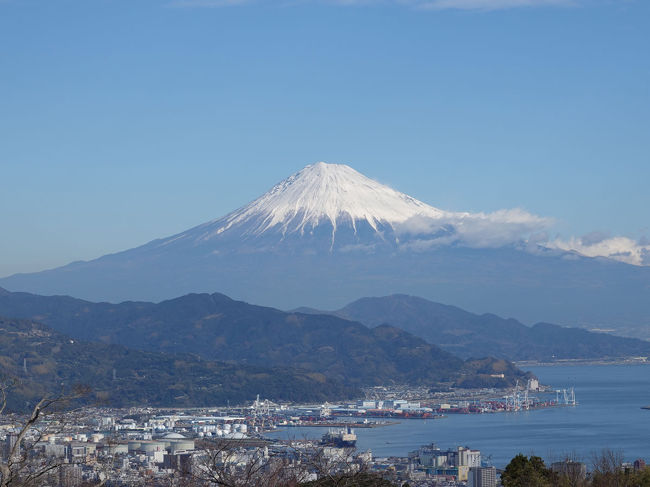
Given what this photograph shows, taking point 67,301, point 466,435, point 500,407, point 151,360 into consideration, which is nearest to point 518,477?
point 466,435

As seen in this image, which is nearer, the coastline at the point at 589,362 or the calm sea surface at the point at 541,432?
the calm sea surface at the point at 541,432

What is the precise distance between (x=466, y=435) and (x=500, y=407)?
67.6ft

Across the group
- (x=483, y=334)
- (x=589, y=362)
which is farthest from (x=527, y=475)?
(x=483, y=334)

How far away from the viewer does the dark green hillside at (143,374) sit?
71000 millimetres

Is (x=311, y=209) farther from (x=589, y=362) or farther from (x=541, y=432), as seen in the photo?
(x=541, y=432)

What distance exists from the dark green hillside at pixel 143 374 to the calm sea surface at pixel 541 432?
16.0 meters

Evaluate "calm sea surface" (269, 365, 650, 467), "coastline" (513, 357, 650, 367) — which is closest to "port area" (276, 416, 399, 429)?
"calm sea surface" (269, 365, 650, 467)

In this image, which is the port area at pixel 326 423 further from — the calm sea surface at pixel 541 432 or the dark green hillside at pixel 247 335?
the dark green hillside at pixel 247 335

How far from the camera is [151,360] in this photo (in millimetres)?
81625

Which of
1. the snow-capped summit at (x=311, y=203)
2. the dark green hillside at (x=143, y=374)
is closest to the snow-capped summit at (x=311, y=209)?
the snow-capped summit at (x=311, y=203)

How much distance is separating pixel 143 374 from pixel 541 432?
34812 millimetres

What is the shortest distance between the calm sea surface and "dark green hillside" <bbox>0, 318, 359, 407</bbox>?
52.4ft

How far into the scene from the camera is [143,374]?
77.1 m

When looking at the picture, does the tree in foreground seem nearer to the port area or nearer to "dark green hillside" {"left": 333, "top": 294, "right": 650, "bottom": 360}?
the port area
